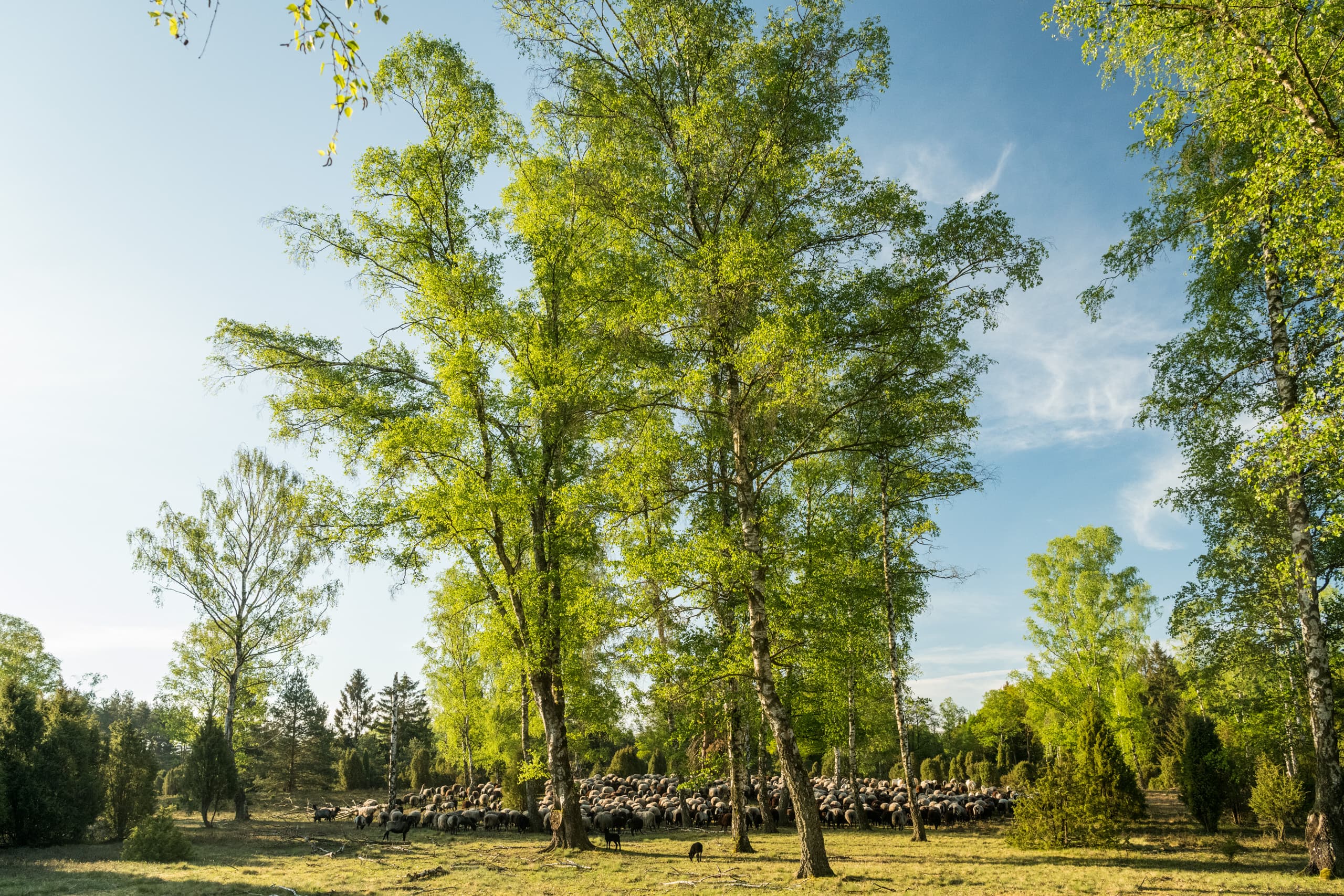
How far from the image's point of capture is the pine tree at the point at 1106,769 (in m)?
15.2

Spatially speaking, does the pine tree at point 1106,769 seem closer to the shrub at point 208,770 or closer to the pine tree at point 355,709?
the shrub at point 208,770

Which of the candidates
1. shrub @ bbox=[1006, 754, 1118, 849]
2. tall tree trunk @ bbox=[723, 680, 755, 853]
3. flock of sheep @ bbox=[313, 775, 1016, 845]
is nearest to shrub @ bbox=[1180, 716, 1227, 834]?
shrub @ bbox=[1006, 754, 1118, 849]

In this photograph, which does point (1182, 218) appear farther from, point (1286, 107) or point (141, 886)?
point (141, 886)

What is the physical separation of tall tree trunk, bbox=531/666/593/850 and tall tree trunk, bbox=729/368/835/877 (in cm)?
605

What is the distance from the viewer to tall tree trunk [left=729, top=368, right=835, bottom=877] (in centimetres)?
1030

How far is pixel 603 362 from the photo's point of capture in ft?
49.9

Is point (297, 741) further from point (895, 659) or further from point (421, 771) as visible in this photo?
point (895, 659)

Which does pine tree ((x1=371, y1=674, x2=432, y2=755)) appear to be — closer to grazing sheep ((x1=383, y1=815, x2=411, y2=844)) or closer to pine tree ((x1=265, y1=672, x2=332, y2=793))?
pine tree ((x1=265, y1=672, x2=332, y2=793))

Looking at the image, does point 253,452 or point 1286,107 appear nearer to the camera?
point 1286,107

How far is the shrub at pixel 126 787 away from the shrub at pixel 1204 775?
3029 cm

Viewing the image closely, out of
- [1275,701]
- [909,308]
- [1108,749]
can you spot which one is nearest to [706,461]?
[909,308]

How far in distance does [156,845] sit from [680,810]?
14.9 meters

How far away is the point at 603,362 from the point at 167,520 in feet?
72.8

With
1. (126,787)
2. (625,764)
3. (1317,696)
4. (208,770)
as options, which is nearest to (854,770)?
(1317,696)
